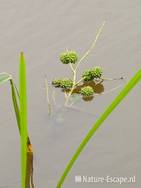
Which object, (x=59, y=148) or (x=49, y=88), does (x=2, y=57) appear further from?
(x=59, y=148)

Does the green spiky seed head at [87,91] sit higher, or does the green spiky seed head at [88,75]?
the green spiky seed head at [88,75]

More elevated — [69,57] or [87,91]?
[69,57]

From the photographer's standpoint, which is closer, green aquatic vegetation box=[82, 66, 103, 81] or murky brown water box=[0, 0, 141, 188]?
murky brown water box=[0, 0, 141, 188]

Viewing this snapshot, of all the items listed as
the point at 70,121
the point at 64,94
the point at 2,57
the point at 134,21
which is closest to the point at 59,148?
the point at 70,121
